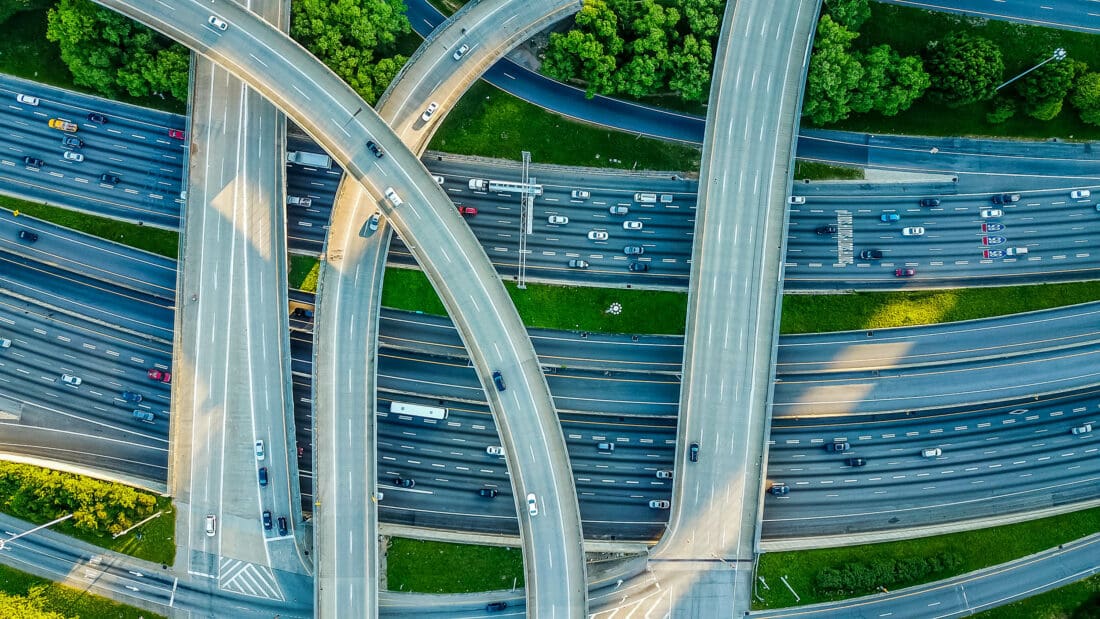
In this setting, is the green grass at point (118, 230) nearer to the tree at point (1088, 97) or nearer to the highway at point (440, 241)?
the highway at point (440, 241)

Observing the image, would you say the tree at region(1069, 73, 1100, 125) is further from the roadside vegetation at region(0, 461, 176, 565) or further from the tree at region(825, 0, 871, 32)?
the roadside vegetation at region(0, 461, 176, 565)

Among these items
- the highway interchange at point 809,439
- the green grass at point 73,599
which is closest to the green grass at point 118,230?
the highway interchange at point 809,439

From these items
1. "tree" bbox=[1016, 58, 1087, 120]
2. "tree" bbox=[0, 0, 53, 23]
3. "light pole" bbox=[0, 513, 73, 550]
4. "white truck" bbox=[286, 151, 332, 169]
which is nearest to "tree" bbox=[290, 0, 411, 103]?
"white truck" bbox=[286, 151, 332, 169]

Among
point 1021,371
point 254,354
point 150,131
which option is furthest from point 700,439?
point 150,131

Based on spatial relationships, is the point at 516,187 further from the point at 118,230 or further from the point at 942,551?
the point at 942,551

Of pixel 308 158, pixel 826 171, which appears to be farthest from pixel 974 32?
pixel 308 158

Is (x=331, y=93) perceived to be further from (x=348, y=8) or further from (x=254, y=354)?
(x=254, y=354)
